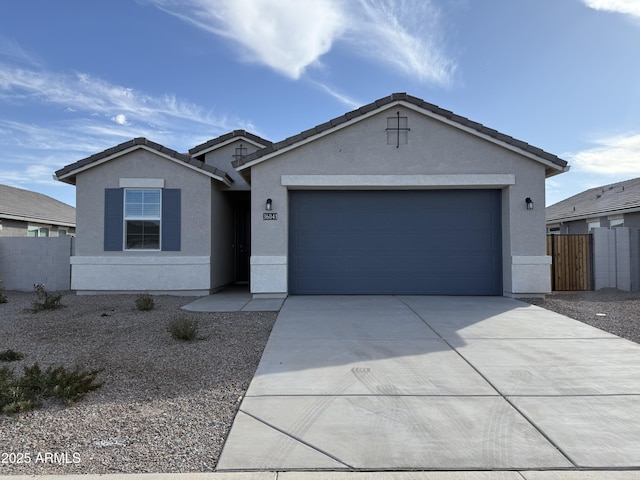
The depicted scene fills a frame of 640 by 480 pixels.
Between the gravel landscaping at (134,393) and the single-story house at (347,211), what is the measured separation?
2.96m

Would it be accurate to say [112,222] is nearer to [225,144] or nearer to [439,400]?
[225,144]

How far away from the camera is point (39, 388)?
449 centimetres

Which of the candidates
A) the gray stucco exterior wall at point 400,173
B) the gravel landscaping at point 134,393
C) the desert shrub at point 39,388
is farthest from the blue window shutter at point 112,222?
the desert shrub at point 39,388

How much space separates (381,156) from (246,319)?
5322 millimetres

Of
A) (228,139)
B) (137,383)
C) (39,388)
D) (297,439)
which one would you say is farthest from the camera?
(228,139)

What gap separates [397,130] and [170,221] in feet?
21.6

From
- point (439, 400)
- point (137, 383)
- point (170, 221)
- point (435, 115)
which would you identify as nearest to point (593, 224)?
point (435, 115)

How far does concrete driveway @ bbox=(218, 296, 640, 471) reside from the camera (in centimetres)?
325

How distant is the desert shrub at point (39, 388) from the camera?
4.07m

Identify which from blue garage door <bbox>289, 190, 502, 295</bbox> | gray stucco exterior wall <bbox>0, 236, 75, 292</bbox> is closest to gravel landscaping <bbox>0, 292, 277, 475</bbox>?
blue garage door <bbox>289, 190, 502, 295</bbox>

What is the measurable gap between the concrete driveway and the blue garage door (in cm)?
346

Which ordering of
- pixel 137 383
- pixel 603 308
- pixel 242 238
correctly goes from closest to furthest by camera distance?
pixel 137 383 → pixel 603 308 → pixel 242 238

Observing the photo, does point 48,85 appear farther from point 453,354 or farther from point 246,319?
point 453,354

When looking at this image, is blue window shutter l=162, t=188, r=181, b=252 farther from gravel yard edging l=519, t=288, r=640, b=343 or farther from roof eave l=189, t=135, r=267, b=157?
gravel yard edging l=519, t=288, r=640, b=343
